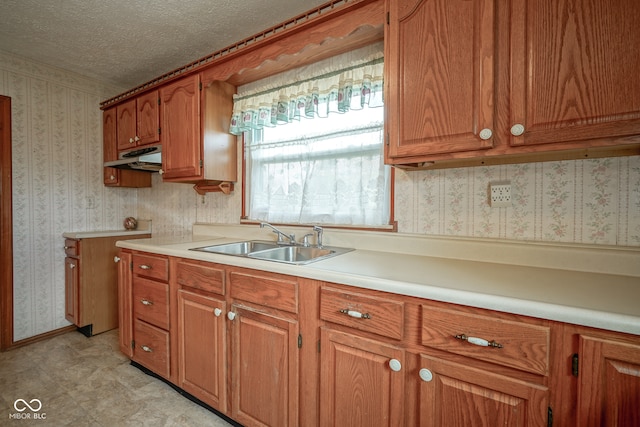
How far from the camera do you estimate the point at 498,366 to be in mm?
860

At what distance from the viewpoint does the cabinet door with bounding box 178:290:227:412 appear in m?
1.51

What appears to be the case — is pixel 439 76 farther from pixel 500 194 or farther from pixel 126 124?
pixel 126 124

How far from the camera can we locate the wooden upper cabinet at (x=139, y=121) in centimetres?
237

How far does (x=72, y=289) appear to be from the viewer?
2.60 m

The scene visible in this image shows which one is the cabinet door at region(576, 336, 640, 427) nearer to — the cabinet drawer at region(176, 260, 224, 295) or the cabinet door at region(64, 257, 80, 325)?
the cabinet drawer at region(176, 260, 224, 295)

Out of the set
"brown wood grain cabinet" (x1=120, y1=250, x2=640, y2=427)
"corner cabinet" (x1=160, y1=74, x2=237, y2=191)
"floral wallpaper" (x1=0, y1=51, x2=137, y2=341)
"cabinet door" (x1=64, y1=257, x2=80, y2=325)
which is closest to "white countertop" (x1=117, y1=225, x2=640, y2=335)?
"brown wood grain cabinet" (x1=120, y1=250, x2=640, y2=427)

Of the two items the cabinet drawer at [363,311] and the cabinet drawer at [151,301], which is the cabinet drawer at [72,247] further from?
the cabinet drawer at [363,311]

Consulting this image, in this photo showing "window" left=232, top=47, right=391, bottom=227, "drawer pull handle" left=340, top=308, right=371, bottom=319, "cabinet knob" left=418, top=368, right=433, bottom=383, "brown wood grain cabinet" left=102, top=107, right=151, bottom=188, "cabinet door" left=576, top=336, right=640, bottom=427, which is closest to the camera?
"cabinet door" left=576, top=336, right=640, bottom=427

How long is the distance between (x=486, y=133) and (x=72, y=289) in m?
3.33

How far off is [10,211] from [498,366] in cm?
342

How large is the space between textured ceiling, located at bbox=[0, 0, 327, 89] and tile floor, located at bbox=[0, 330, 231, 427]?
2.37 metres

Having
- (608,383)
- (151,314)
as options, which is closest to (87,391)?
(151,314)

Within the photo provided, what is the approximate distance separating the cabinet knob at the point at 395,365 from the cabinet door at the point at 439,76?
803mm

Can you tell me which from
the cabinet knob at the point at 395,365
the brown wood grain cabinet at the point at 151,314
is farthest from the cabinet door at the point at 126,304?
the cabinet knob at the point at 395,365
